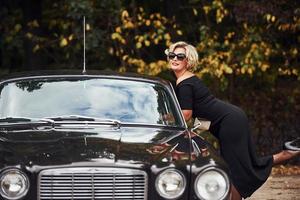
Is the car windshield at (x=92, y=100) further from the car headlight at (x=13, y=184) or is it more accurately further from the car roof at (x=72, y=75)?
the car headlight at (x=13, y=184)

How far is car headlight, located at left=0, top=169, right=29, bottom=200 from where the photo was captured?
207 inches

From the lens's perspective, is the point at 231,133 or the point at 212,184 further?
the point at 231,133

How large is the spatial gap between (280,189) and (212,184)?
580 cm

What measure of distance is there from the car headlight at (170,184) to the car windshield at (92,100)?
1315mm

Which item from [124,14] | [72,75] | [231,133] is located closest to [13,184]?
[72,75]

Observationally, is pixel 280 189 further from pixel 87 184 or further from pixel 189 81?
pixel 87 184

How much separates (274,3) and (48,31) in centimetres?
605

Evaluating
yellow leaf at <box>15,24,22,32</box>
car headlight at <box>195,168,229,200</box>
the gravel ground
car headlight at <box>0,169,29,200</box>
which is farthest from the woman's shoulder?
yellow leaf at <box>15,24,22,32</box>

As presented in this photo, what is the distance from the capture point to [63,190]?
530cm

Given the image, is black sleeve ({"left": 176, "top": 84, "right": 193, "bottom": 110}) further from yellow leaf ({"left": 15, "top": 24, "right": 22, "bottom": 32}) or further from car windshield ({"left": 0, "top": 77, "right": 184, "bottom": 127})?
yellow leaf ({"left": 15, "top": 24, "right": 22, "bottom": 32})

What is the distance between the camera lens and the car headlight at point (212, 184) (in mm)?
5469

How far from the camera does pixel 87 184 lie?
5309 mm

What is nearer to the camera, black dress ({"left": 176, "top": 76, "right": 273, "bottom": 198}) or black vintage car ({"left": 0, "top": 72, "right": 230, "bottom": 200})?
black vintage car ({"left": 0, "top": 72, "right": 230, "bottom": 200})

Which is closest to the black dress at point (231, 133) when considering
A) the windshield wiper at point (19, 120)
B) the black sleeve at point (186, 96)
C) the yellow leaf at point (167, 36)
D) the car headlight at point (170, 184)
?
the black sleeve at point (186, 96)
